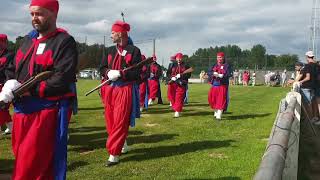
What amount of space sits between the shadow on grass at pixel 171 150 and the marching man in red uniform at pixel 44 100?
398 cm

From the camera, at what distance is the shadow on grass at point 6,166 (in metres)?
8.18

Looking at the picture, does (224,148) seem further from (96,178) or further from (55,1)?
(55,1)

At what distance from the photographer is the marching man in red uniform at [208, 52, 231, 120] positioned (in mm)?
15672

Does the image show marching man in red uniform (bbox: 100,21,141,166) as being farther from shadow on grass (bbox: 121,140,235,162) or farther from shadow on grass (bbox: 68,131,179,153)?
shadow on grass (bbox: 68,131,179,153)

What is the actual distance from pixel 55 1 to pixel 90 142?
603cm

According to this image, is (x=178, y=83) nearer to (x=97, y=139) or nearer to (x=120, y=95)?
(x=97, y=139)

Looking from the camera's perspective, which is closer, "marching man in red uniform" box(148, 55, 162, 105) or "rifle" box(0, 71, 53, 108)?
"rifle" box(0, 71, 53, 108)

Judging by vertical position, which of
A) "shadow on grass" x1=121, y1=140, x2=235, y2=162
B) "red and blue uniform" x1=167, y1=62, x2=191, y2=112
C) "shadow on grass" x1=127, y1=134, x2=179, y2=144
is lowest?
"shadow on grass" x1=121, y1=140, x2=235, y2=162

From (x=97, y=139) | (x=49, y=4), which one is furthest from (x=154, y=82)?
(x=49, y=4)

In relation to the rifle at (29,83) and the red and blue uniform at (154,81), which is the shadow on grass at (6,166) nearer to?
the rifle at (29,83)

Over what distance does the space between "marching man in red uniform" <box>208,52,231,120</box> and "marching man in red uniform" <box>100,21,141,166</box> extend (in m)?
6.84

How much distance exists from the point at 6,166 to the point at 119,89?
2.25 m

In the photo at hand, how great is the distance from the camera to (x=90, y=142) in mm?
10969

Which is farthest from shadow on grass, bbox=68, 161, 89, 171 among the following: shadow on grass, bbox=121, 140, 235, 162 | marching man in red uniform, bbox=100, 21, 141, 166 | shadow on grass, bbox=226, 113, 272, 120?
shadow on grass, bbox=226, 113, 272, 120
